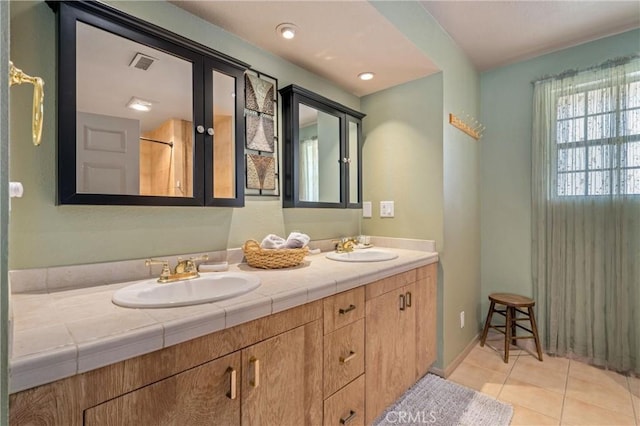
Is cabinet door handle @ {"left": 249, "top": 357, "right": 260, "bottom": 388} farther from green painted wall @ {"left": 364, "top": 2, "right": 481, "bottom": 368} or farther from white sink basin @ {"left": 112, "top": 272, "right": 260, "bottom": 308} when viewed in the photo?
green painted wall @ {"left": 364, "top": 2, "right": 481, "bottom": 368}

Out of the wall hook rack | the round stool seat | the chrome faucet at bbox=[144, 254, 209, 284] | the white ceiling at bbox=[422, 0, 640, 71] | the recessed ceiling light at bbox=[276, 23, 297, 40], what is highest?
the white ceiling at bbox=[422, 0, 640, 71]

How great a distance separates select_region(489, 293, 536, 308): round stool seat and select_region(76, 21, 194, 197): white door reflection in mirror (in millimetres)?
2420

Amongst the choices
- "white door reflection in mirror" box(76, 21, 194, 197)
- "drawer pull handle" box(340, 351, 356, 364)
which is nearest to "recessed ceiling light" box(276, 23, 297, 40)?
"white door reflection in mirror" box(76, 21, 194, 197)

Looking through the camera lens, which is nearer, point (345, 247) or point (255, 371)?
point (255, 371)

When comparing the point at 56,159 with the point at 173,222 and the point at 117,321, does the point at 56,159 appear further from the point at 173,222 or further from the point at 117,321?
the point at 117,321

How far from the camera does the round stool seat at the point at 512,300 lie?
88.4 inches

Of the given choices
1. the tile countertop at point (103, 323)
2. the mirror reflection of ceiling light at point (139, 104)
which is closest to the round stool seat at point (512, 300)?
the tile countertop at point (103, 323)

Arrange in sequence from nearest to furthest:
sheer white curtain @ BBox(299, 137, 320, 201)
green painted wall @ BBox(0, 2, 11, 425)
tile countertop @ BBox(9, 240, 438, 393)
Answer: green painted wall @ BBox(0, 2, 11, 425) < tile countertop @ BBox(9, 240, 438, 393) < sheer white curtain @ BBox(299, 137, 320, 201)

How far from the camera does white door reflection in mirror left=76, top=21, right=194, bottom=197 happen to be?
43.4 inches

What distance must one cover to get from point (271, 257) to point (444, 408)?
1369 mm

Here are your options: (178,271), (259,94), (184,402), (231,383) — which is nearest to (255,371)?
(231,383)

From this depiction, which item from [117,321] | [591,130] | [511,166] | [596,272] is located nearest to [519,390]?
[596,272]

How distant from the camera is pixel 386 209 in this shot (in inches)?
90.5

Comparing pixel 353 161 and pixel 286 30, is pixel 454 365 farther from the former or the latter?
pixel 286 30
